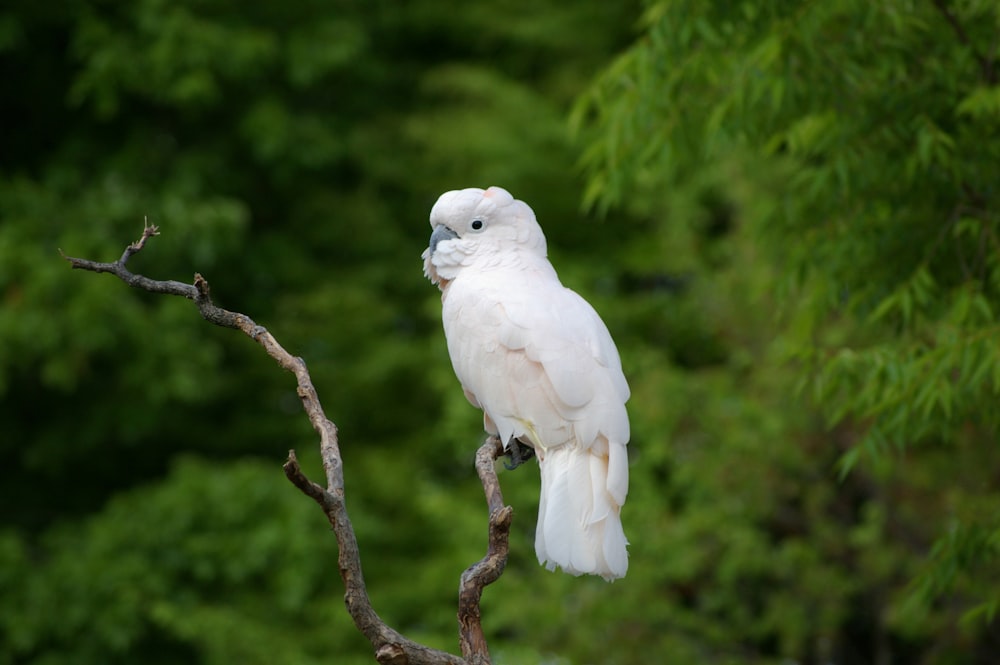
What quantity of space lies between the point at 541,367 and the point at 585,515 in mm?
320

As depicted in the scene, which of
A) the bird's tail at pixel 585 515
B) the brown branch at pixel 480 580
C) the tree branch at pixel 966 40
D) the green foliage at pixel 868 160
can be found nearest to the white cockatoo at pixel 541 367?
the bird's tail at pixel 585 515

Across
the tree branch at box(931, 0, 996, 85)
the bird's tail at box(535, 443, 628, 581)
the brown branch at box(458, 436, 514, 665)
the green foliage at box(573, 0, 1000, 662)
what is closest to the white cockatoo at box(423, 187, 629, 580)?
the bird's tail at box(535, 443, 628, 581)

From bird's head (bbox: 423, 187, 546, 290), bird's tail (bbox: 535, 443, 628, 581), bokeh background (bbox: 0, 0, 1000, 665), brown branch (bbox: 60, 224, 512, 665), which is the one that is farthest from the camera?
bokeh background (bbox: 0, 0, 1000, 665)

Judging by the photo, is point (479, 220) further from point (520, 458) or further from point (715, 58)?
point (715, 58)

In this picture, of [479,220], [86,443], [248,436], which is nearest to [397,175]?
[248,436]

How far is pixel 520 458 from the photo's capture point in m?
2.40

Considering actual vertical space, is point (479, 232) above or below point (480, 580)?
above

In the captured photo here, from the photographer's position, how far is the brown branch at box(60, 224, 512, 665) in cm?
178

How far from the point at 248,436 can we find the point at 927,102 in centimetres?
423

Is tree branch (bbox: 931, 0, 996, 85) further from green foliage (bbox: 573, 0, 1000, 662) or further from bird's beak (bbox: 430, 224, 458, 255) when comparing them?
bird's beak (bbox: 430, 224, 458, 255)

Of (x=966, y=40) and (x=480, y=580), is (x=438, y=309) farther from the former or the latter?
(x=480, y=580)

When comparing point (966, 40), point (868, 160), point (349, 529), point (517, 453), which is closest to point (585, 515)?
point (517, 453)

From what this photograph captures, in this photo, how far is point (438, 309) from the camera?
215 inches

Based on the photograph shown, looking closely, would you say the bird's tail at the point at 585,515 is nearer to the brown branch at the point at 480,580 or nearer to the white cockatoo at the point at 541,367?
the white cockatoo at the point at 541,367
